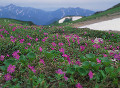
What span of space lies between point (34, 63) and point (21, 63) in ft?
1.32

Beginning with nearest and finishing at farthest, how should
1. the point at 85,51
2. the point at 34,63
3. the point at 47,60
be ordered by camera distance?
the point at 34,63 < the point at 47,60 < the point at 85,51

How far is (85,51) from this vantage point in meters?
5.75

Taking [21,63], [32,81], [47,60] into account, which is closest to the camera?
[32,81]

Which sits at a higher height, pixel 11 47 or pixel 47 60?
pixel 11 47

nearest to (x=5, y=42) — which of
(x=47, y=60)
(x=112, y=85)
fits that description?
(x=47, y=60)

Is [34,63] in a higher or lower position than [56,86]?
higher

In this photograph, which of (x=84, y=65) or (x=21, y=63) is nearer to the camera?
(x=84, y=65)

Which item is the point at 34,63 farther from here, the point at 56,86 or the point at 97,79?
the point at 97,79

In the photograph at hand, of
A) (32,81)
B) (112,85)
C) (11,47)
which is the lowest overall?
(112,85)

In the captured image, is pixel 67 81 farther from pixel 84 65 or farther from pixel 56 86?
pixel 84 65

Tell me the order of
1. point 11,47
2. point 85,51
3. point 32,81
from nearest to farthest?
point 32,81 → point 11,47 → point 85,51

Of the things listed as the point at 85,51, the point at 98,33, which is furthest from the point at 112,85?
the point at 98,33

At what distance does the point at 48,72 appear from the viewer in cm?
319

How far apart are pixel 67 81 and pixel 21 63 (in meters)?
1.29
